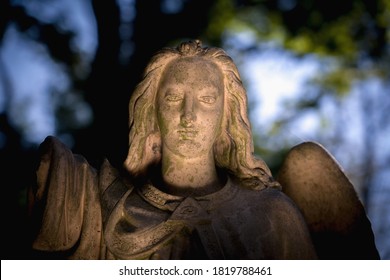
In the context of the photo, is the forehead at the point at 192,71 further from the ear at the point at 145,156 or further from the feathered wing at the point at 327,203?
the feathered wing at the point at 327,203

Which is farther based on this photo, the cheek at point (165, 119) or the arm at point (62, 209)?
the cheek at point (165, 119)

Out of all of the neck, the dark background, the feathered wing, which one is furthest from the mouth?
the dark background

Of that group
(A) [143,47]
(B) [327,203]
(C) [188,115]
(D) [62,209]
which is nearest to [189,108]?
(C) [188,115]

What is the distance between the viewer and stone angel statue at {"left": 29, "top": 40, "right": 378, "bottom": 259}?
5.09 metres

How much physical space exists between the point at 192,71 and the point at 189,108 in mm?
226

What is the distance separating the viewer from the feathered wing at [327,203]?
18.0ft

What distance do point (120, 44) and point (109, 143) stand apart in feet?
4.79

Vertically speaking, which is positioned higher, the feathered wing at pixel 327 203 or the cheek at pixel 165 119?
the cheek at pixel 165 119

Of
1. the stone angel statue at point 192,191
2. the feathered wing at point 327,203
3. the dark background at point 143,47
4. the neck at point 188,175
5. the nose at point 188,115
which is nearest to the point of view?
the stone angel statue at point 192,191

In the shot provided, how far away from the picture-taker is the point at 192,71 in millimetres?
5359

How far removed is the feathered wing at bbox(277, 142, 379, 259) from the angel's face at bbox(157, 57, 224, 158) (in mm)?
569

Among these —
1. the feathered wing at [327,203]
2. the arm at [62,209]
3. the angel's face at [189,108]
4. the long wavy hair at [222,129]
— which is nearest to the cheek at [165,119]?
the angel's face at [189,108]
